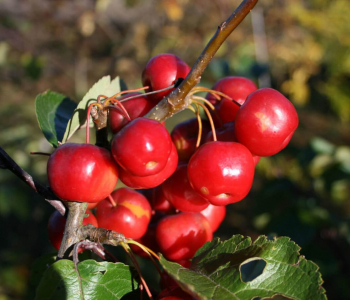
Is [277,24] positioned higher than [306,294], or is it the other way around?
[306,294]

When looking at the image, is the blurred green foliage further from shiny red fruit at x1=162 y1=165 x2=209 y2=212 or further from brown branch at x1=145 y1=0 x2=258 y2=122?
brown branch at x1=145 y1=0 x2=258 y2=122

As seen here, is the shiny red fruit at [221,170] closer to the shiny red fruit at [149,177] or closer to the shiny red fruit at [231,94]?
the shiny red fruit at [149,177]

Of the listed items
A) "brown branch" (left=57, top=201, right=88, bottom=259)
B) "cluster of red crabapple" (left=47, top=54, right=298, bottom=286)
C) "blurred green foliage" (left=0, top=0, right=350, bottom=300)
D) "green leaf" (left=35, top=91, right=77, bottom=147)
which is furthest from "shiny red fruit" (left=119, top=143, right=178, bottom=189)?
"blurred green foliage" (left=0, top=0, right=350, bottom=300)

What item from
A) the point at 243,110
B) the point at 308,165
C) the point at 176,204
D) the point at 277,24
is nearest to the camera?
the point at 243,110

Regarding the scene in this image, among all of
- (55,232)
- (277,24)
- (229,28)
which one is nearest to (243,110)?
(229,28)

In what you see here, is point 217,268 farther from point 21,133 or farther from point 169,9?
point 169,9

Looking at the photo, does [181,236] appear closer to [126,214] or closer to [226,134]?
[126,214]

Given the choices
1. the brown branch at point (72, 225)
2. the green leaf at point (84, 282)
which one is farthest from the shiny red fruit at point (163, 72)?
the green leaf at point (84, 282)
